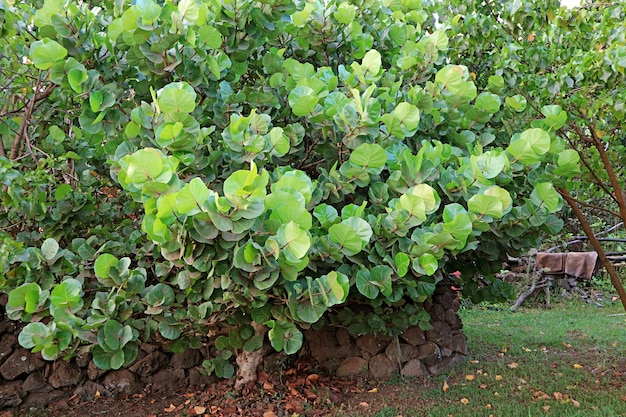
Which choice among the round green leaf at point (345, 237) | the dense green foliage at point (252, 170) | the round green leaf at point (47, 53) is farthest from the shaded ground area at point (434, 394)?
the round green leaf at point (47, 53)

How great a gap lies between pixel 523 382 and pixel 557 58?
2812 mm

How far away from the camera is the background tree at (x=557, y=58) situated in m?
3.85

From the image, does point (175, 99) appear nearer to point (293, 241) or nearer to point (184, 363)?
point (293, 241)

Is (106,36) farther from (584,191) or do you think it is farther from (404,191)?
(584,191)

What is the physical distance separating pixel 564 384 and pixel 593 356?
134cm

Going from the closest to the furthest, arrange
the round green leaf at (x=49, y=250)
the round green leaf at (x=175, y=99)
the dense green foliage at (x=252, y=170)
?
the dense green foliage at (x=252, y=170)
the round green leaf at (x=175, y=99)
the round green leaf at (x=49, y=250)

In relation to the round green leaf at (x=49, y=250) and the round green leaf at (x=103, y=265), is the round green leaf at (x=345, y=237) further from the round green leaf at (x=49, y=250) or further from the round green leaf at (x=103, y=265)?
the round green leaf at (x=49, y=250)

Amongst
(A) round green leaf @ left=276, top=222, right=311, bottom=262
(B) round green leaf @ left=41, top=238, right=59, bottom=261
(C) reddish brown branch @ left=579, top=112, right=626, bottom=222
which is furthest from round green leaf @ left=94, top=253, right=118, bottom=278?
(C) reddish brown branch @ left=579, top=112, right=626, bottom=222

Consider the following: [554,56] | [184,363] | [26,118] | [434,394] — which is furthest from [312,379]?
[554,56]

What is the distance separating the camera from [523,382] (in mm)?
4801

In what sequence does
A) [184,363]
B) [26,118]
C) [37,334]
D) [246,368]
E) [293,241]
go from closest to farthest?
[293,241] → [37,334] → [26,118] → [246,368] → [184,363]

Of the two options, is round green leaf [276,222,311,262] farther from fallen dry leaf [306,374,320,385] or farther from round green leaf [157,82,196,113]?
fallen dry leaf [306,374,320,385]

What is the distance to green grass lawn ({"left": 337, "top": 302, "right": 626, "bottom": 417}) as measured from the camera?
416cm

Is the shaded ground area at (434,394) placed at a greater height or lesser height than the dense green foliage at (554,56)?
lesser
